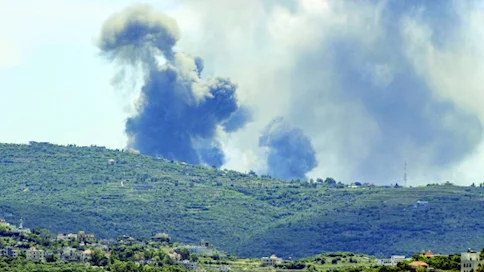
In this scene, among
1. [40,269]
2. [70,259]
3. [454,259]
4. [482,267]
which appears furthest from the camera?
[70,259]

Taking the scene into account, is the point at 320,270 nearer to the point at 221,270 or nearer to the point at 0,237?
the point at 221,270

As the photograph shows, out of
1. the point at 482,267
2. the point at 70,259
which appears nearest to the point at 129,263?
the point at 70,259

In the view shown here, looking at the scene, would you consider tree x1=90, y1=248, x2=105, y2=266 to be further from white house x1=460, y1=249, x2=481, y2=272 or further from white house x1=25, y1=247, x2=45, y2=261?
white house x1=460, y1=249, x2=481, y2=272

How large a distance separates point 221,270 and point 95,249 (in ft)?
47.6

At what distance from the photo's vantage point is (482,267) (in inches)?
4813

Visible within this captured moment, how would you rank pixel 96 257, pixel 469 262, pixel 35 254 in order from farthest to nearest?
pixel 96 257 → pixel 35 254 → pixel 469 262

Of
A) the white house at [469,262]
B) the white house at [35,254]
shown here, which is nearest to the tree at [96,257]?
the white house at [35,254]

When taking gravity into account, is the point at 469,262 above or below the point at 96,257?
below

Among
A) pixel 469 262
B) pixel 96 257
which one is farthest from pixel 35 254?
pixel 469 262

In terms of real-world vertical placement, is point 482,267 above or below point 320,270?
below

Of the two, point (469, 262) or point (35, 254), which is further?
point (35, 254)

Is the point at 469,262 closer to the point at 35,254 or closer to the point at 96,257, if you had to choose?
the point at 96,257

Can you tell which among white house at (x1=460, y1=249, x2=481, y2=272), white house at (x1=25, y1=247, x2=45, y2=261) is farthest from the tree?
white house at (x1=460, y1=249, x2=481, y2=272)

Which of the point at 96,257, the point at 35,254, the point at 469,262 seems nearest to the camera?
the point at 469,262
